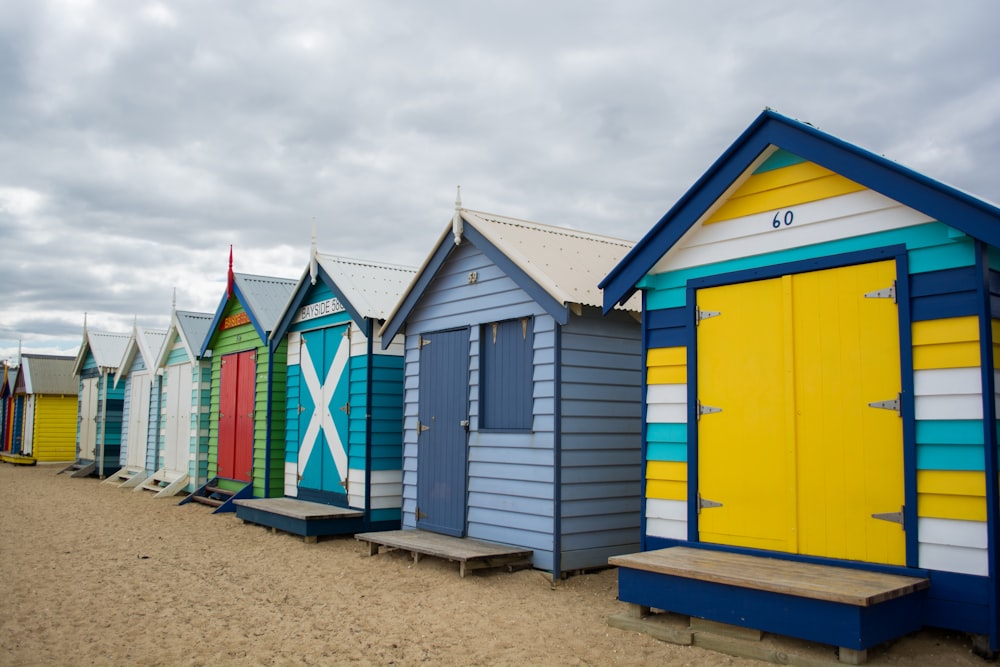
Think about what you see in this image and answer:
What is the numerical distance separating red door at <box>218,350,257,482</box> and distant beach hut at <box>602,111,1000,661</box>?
9.13m

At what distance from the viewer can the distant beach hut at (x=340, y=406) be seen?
425 inches

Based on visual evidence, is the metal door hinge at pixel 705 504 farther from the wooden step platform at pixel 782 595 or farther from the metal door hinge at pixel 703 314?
the metal door hinge at pixel 703 314

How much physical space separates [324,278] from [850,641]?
28.8ft

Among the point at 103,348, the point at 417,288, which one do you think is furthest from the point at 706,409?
the point at 103,348

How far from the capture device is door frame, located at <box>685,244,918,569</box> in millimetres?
5129

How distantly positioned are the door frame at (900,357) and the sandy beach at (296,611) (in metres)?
0.82

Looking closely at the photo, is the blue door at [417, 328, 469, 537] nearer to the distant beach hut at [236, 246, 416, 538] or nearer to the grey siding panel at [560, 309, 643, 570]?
the distant beach hut at [236, 246, 416, 538]

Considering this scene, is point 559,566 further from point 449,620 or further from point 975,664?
point 975,664

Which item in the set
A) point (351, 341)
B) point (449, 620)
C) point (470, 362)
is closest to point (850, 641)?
point (449, 620)

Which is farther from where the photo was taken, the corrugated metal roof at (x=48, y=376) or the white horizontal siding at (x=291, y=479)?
the corrugated metal roof at (x=48, y=376)

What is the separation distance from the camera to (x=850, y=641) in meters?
4.65

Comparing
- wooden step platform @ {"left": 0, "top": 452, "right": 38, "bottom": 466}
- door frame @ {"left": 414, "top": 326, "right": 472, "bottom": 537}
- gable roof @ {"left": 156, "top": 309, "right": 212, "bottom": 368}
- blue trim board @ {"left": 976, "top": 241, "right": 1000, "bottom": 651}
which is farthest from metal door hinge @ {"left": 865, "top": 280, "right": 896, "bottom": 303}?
wooden step platform @ {"left": 0, "top": 452, "right": 38, "bottom": 466}

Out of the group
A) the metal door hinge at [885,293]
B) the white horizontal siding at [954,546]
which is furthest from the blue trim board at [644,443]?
the white horizontal siding at [954,546]

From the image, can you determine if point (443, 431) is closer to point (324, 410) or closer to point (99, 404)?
point (324, 410)
